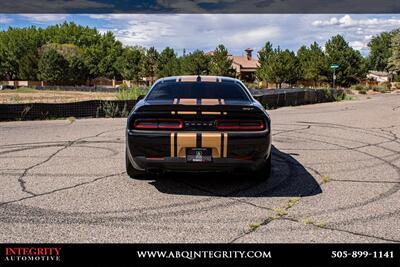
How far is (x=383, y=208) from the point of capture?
4.48 m

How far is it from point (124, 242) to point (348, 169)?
13.9ft

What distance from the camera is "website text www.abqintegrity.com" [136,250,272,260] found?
319 cm

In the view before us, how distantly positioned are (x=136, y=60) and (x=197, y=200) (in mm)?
81603

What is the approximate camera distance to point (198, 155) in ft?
15.1

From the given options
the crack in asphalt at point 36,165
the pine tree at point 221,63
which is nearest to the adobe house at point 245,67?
the pine tree at point 221,63

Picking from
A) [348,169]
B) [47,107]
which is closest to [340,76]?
[47,107]

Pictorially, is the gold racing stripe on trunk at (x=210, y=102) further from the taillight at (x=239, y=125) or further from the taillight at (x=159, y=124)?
the taillight at (x=159, y=124)

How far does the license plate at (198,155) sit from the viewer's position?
4605mm

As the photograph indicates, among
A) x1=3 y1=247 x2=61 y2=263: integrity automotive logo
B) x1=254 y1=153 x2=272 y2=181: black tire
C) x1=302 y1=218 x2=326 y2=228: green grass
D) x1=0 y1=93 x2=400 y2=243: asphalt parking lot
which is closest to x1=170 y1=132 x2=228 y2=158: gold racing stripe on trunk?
x1=0 y1=93 x2=400 y2=243: asphalt parking lot

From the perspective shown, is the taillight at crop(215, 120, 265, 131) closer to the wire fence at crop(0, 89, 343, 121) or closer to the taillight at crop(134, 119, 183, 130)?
the taillight at crop(134, 119, 183, 130)

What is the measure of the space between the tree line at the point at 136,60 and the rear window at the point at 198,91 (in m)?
55.6

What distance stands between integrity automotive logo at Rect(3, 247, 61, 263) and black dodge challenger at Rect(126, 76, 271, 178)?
1707 millimetres

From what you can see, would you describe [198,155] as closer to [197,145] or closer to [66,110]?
[197,145]

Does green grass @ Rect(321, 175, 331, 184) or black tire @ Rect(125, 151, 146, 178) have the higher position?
black tire @ Rect(125, 151, 146, 178)
